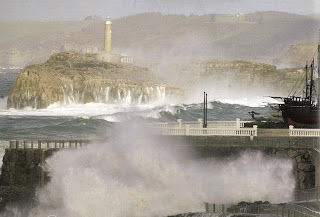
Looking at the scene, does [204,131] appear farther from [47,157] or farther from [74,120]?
[74,120]

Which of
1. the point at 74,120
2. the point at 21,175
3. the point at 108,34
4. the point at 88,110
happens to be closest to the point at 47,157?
the point at 21,175

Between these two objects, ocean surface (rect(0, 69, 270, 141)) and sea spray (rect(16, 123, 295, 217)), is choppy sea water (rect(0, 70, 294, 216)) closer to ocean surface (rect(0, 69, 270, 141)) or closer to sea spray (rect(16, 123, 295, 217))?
sea spray (rect(16, 123, 295, 217))

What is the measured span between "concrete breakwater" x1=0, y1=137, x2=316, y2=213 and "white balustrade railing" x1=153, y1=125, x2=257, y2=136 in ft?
1.48

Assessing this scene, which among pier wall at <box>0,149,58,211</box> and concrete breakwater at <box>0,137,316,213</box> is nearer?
concrete breakwater at <box>0,137,316,213</box>

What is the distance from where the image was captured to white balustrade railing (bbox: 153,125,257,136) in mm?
47469

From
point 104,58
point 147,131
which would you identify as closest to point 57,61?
point 104,58

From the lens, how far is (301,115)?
5381 centimetres

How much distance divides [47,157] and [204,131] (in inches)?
279

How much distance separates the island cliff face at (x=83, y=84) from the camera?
139500mm

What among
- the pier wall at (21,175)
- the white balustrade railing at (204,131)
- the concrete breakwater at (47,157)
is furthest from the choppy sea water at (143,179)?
the white balustrade railing at (204,131)

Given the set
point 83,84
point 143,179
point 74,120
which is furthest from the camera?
point 83,84

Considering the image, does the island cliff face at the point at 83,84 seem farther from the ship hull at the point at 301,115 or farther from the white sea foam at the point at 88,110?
the ship hull at the point at 301,115

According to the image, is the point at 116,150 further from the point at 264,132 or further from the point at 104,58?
the point at 104,58

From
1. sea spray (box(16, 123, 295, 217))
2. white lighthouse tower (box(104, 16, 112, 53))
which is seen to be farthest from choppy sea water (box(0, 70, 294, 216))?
white lighthouse tower (box(104, 16, 112, 53))
